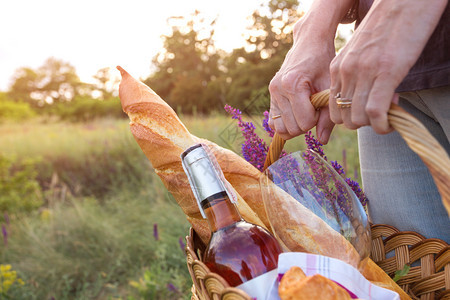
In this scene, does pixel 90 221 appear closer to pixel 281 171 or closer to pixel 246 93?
pixel 281 171

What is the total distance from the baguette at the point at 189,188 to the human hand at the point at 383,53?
237 mm

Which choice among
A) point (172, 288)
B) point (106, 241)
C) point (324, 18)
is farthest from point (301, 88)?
point (106, 241)

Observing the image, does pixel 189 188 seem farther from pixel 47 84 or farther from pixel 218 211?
pixel 47 84

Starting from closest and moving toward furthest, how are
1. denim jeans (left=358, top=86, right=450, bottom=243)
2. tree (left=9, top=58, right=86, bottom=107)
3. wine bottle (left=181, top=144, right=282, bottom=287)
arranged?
wine bottle (left=181, top=144, right=282, bottom=287)
denim jeans (left=358, top=86, right=450, bottom=243)
tree (left=9, top=58, right=86, bottom=107)

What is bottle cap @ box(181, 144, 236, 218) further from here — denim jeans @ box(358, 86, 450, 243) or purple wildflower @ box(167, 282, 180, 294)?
purple wildflower @ box(167, 282, 180, 294)

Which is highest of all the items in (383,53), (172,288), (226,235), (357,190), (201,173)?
(383,53)

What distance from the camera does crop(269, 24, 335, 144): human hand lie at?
0.70 meters

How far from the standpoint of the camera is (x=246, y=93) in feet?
20.5

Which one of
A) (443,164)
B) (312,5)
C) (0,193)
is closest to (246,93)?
(0,193)

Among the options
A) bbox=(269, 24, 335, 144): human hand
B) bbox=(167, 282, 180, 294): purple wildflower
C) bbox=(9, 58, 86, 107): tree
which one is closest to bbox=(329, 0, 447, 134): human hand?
bbox=(269, 24, 335, 144): human hand

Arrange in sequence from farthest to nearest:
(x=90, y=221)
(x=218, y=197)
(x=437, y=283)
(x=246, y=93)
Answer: (x=246, y=93), (x=90, y=221), (x=437, y=283), (x=218, y=197)

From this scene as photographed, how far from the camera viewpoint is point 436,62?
2.16 ft

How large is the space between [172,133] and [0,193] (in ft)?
11.5

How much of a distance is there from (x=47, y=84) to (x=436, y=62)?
29874 mm
